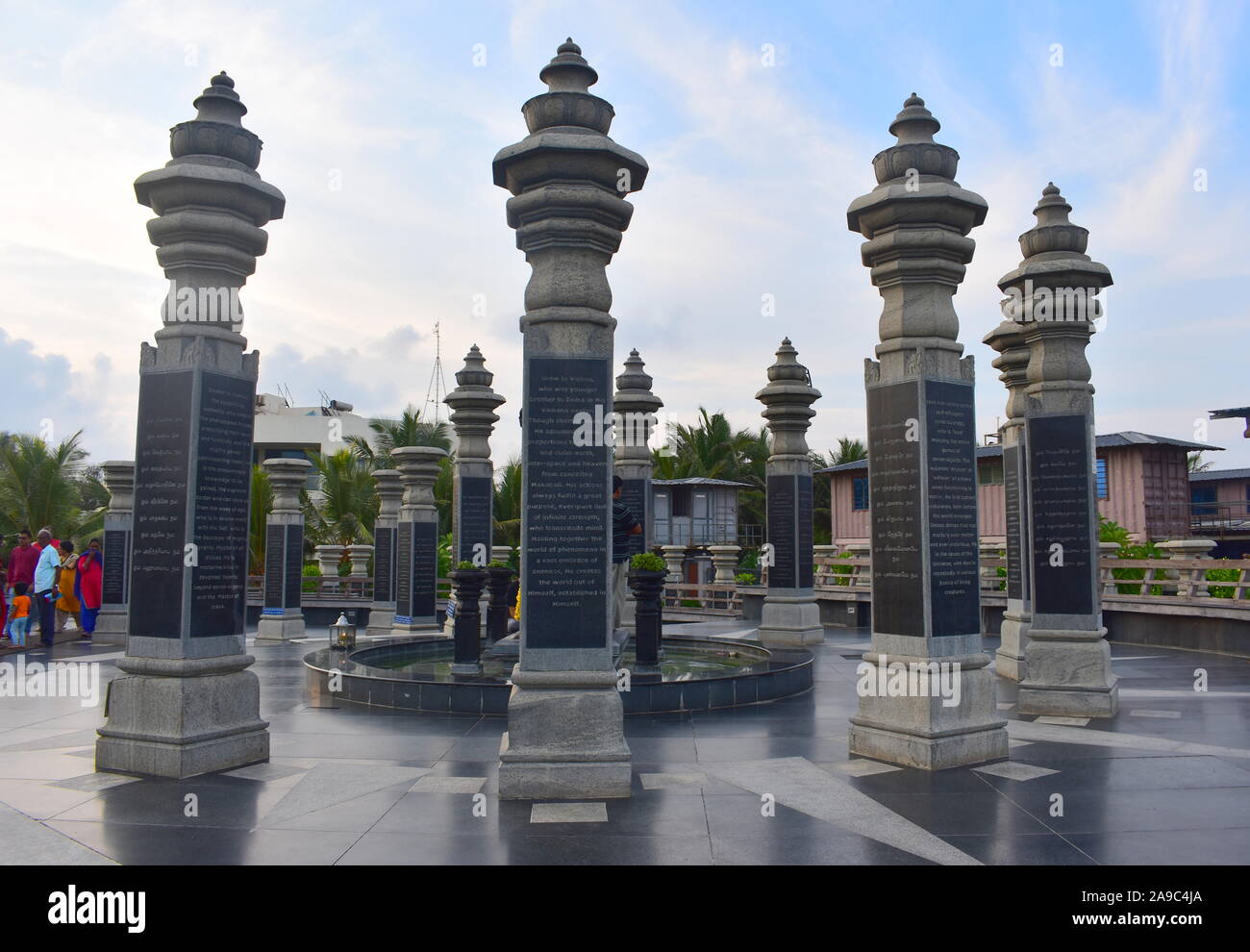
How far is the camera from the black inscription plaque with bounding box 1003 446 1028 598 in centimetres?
1116

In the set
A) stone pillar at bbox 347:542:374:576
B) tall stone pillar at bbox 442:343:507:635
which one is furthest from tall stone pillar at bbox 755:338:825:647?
stone pillar at bbox 347:542:374:576

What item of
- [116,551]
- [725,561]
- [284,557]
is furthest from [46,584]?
[725,561]

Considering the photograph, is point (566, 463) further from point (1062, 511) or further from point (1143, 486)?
point (1143, 486)

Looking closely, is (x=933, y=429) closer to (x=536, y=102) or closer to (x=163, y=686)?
(x=536, y=102)

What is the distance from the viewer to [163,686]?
6.58m

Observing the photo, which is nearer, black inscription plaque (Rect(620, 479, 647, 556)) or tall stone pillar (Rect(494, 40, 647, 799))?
tall stone pillar (Rect(494, 40, 647, 799))

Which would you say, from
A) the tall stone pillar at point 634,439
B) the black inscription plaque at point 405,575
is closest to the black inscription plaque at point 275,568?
the black inscription plaque at point 405,575

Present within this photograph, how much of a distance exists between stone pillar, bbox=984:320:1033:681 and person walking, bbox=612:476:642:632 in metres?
4.96

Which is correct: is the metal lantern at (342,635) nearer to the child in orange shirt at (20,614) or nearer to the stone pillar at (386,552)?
the stone pillar at (386,552)

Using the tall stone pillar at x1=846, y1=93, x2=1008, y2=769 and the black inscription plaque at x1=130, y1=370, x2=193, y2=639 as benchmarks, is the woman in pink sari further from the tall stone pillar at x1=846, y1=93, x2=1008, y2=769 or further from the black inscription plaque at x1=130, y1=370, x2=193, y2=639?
the tall stone pillar at x1=846, y1=93, x2=1008, y2=769

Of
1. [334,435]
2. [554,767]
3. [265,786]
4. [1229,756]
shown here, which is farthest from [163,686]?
[334,435]

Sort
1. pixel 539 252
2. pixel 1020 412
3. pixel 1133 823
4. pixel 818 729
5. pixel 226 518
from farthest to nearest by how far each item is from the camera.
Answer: pixel 1020 412 < pixel 818 729 < pixel 226 518 < pixel 539 252 < pixel 1133 823

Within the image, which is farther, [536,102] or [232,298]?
[232,298]

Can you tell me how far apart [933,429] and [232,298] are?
5838 mm
